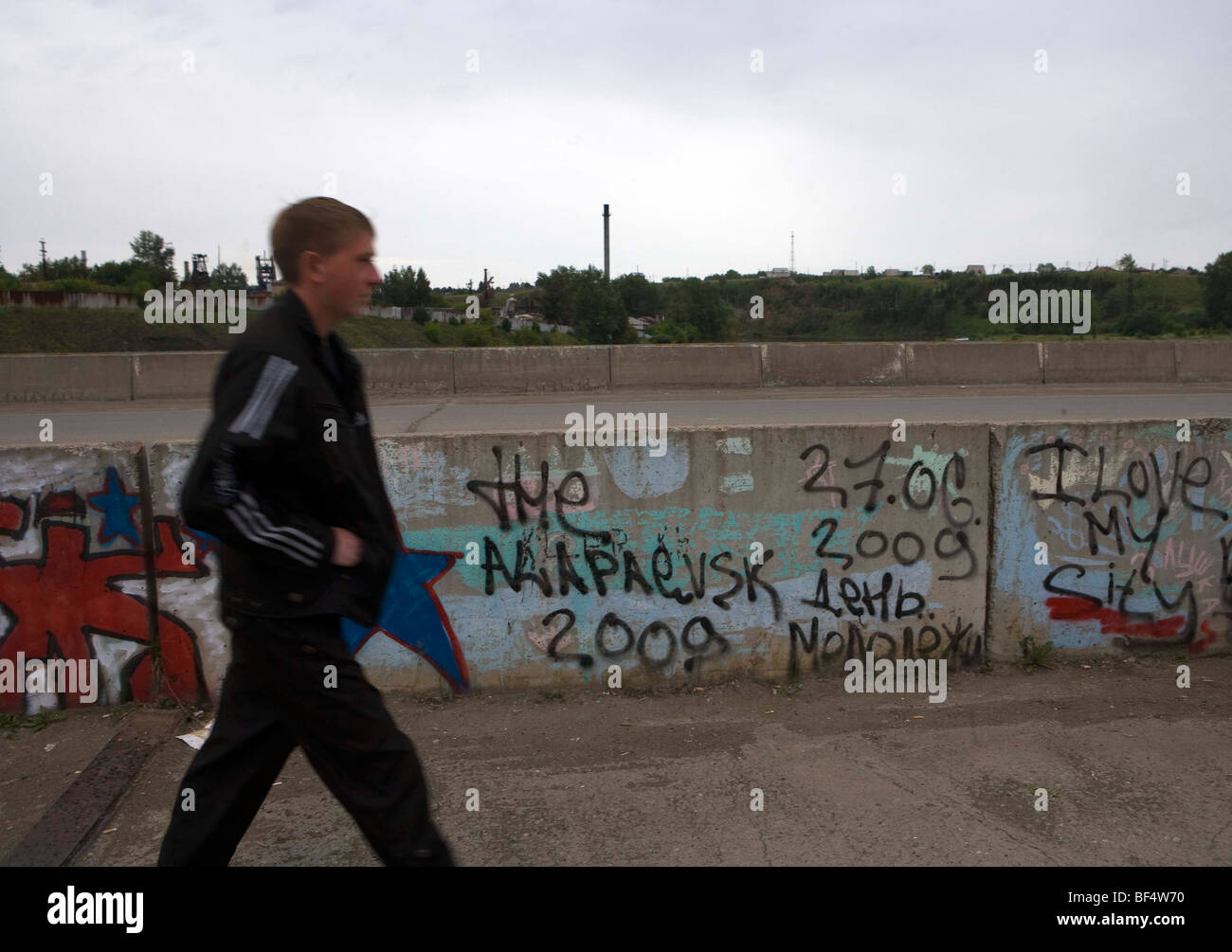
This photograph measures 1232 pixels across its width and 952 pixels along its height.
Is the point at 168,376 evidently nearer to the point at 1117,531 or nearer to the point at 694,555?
the point at 694,555

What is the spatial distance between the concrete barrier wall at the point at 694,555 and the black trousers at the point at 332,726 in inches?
84.4

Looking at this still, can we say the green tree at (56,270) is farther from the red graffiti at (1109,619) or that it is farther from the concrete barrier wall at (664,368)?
the red graffiti at (1109,619)

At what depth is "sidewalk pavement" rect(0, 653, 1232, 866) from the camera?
3412 mm

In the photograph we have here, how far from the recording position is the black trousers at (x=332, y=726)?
236 cm

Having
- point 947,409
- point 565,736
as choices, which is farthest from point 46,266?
point 565,736

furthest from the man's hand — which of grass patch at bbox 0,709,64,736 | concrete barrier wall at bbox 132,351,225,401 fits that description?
concrete barrier wall at bbox 132,351,225,401

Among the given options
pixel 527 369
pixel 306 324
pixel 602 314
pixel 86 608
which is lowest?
pixel 86 608

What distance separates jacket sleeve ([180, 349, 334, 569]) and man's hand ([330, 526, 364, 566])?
0.03 metres

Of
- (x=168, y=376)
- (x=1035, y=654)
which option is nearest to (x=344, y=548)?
(x=1035, y=654)

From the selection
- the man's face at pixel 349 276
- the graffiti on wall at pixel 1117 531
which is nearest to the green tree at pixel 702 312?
the graffiti on wall at pixel 1117 531

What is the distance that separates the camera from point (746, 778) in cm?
393

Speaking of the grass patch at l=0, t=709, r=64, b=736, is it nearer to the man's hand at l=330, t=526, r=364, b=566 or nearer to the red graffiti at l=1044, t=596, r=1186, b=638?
the man's hand at l=330, t=526, r=364, b=566

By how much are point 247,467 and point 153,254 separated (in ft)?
269
